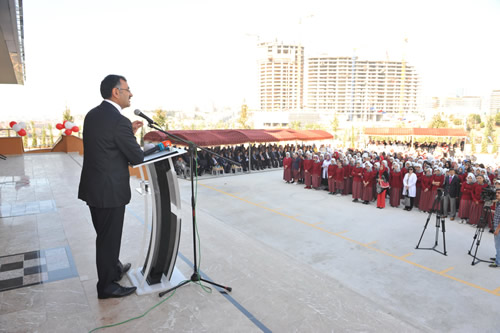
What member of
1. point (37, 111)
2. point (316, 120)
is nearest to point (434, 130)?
point (316, 120)

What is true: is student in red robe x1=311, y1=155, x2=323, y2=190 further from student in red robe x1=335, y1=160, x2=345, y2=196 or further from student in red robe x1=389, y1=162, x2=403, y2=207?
student in red robe x1=389, y1=162, x2=403, y2=207

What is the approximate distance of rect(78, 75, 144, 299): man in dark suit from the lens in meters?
2.95

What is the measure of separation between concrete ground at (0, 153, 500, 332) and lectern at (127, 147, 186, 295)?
0.25 m

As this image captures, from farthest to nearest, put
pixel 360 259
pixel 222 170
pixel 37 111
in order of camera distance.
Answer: pixel 37 111 < pixel 222 170 < pixel 360 259

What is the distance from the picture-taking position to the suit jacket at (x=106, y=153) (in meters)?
2.94

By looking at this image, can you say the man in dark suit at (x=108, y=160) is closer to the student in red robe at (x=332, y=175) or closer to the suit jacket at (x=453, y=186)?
the suit jacket at (x=453, y=186)

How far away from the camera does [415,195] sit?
11.4 m

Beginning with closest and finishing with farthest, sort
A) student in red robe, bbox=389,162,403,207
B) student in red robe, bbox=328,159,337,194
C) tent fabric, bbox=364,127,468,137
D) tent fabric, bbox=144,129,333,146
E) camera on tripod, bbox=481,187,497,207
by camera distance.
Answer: camera on tripod, bbox=481,187,497,207, student in red robe, bbox=389,162,403,207, student in red robe, bbox=328,159,337,194, tent fabric, bbox=144,129,333,146, tent fabric, bbox=364,127,468,137

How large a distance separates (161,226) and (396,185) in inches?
413

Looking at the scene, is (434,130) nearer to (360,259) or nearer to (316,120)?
(360,259)

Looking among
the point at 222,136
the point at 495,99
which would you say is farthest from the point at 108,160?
the point at 495,99

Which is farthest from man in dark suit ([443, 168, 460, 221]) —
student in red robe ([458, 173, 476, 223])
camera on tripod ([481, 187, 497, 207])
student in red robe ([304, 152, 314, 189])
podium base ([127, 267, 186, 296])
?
podium base ([127, 267, 186, 296])

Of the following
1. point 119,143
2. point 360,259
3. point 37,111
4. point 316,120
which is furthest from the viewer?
point 37,111

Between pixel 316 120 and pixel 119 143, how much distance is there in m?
93.5
